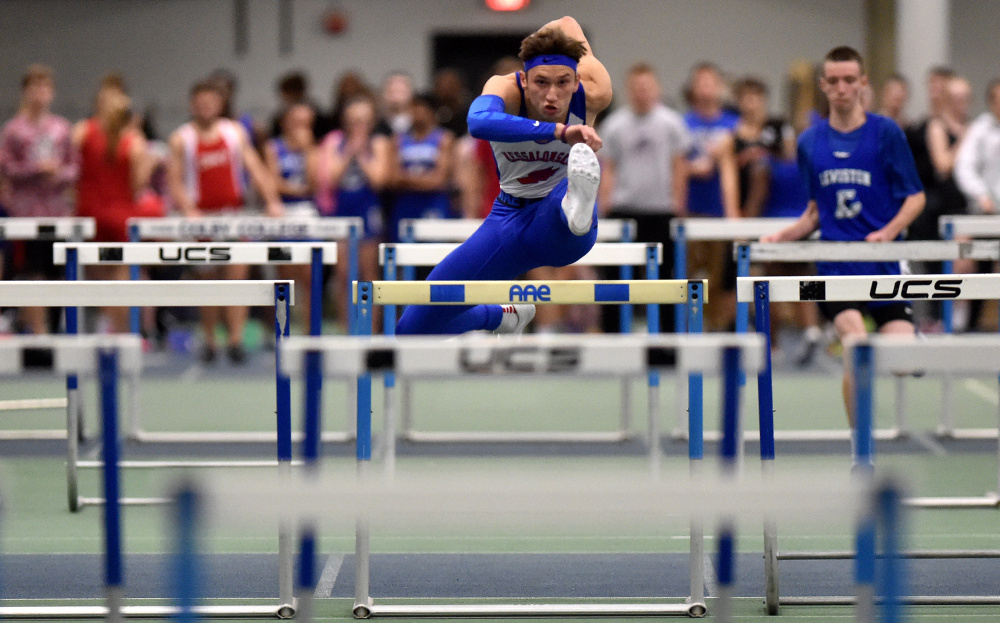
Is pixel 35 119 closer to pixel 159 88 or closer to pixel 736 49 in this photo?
pixel 159 88

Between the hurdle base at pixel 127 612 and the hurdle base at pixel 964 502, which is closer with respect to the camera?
the hurdle base at pixel 127 612

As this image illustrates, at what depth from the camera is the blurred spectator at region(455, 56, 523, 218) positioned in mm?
9883

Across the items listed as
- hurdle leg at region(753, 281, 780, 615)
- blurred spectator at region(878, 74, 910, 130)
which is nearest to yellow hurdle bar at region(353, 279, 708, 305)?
hurdle leg at region(753, 281, 780, 615)

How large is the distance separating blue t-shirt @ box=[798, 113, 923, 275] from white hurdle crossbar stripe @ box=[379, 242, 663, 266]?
0.90 m

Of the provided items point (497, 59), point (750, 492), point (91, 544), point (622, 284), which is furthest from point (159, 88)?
point (750, 492)

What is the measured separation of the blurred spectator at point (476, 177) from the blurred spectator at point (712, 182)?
1.54 m

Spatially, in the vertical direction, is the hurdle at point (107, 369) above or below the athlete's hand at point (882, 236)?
below

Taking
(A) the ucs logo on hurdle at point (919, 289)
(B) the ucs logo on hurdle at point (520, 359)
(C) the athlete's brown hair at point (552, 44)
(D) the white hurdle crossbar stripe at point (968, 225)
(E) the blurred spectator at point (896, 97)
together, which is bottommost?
(B) the ucs logo on hurdle at point (520, 359)

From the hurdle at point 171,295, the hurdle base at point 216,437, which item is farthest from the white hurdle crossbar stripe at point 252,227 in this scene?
the hurdle at point 171,295

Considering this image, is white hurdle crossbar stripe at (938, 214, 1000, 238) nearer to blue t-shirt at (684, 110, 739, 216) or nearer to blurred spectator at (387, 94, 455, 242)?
blue t-shirt at (684, 110, 739, 216)

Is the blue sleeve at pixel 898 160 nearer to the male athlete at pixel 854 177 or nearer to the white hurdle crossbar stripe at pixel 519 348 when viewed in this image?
the male athlete at pixel 854 177

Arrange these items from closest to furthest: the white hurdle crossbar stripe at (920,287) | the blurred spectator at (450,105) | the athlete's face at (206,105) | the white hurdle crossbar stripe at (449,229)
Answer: the white hurdle crossbar stripe at (920,287) < the white hurdle crossbar stripe at (449,229) < the athlete's face at (206,105) < the blurred spectator at (450,105)

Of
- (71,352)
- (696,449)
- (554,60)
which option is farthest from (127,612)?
(554,60)

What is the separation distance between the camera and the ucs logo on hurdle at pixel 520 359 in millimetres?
2652
